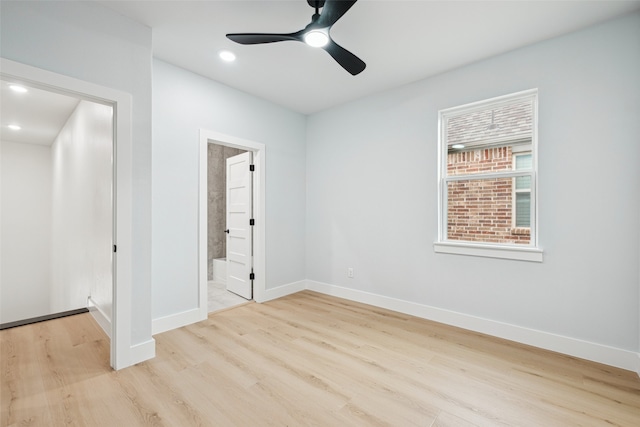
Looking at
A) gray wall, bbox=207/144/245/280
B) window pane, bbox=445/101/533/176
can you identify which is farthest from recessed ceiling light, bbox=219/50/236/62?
gray wall, bbox=207/144/245/280

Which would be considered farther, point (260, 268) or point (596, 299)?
point (260, 268)

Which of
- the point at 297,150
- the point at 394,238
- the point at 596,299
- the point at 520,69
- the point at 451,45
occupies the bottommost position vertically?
the point at 596,299

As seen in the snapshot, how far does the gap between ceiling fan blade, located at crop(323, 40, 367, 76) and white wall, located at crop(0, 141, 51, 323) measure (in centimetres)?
729

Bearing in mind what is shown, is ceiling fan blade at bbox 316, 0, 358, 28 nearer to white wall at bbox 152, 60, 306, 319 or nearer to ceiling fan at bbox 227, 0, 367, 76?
ceiling fan at bbox 227, 0, 367, 76

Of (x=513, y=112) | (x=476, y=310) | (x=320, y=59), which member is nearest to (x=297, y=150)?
(x=320, y=59)

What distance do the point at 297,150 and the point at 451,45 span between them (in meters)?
2.53

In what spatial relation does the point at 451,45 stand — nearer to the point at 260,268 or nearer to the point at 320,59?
the point at 320,59

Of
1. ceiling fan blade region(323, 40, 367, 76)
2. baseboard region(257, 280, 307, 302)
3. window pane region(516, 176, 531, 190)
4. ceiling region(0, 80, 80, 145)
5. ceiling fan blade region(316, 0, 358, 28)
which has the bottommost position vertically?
baseboard region(257, 280, 307, 302)

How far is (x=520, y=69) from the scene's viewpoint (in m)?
2.80

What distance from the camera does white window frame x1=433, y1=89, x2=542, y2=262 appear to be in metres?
2.74

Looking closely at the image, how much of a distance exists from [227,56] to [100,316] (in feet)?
10.1

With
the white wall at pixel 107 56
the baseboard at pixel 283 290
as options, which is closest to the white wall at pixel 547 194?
the baseboard at pixel 283 290

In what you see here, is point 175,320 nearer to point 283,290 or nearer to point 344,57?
point 283,290

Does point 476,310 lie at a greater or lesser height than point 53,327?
greater
